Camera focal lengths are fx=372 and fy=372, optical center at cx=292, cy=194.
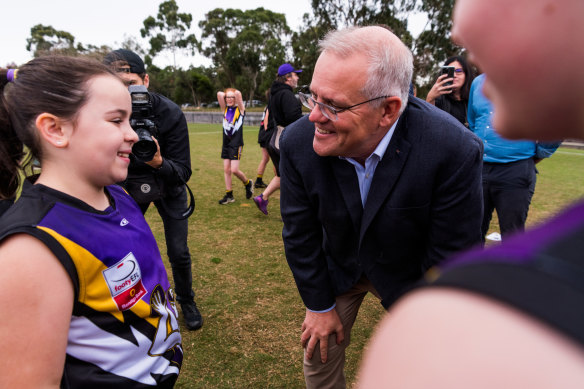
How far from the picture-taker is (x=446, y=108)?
4.42 metres

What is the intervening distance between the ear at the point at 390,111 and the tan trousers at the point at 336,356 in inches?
36.9

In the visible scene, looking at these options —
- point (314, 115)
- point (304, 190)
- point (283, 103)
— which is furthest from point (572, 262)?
point (283, 103)

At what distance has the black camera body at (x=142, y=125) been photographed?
2.39m

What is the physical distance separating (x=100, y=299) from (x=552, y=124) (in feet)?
4.98

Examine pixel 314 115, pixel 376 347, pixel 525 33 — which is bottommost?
pixel 314 115

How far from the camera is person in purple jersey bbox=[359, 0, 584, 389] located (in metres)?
0.33

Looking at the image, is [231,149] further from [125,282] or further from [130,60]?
[125,282]

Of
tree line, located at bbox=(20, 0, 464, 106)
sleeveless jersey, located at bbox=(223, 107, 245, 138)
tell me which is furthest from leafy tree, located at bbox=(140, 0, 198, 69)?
sleeveless jersey, located at bbox=(223, 107, 245, 138)

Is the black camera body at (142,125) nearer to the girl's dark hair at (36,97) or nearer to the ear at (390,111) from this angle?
the girl's dark hair at (36,97)

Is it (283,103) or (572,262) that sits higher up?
(572,262)

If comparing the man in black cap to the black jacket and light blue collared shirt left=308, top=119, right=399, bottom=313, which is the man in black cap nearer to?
the black jacket

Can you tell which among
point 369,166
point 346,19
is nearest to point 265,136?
point 369,166

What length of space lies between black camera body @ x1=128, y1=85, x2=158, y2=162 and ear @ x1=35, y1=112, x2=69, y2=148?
88 cm

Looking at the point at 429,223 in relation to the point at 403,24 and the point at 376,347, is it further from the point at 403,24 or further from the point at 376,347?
the point at 403,24
